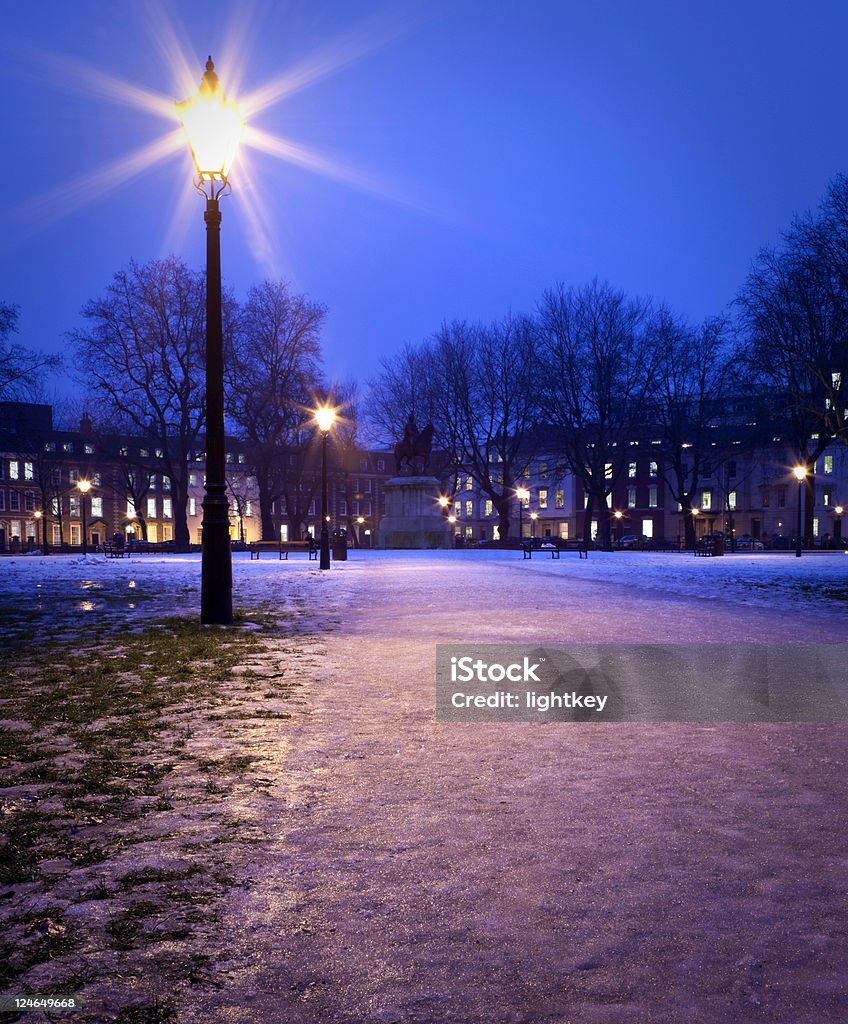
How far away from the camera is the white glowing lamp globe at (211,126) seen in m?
10.2

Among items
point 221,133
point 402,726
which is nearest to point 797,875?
point 402,726

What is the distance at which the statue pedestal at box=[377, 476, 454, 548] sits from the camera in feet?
183

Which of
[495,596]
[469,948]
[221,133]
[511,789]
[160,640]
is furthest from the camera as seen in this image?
[495,596]

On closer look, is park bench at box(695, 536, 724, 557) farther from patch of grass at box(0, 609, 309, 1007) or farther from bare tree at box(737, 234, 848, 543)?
patch of grass at box(0, 609, 309, 1007)

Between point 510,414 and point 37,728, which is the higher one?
point 510,414

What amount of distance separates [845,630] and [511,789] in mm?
8149

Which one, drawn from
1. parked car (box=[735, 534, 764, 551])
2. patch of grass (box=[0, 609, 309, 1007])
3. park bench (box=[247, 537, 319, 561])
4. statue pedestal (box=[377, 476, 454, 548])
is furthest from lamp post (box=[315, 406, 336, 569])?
parked car (box=[735, 534, 764, 551])

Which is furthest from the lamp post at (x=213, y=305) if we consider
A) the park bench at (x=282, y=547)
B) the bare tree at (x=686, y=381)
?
the bare tree at (x=686, y=381)

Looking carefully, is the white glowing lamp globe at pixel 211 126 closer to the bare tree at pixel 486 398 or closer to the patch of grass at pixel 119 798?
the patch of grass at pixel 119 798

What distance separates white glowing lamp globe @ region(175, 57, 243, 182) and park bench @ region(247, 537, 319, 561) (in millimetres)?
34527

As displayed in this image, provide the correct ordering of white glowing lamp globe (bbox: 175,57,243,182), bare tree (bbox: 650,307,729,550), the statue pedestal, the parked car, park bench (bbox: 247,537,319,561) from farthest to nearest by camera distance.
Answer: the parked car → the statue pedestal → bare tree (bbox: 650,307,729,550) → park bench (bbox: 247,537,319,561) → white glowing lamp globe (bbox: 175,57,243,182)

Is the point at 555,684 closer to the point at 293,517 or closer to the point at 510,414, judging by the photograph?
the point at 510,414

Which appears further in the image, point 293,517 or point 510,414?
point 293,517

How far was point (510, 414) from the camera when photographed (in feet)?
183
